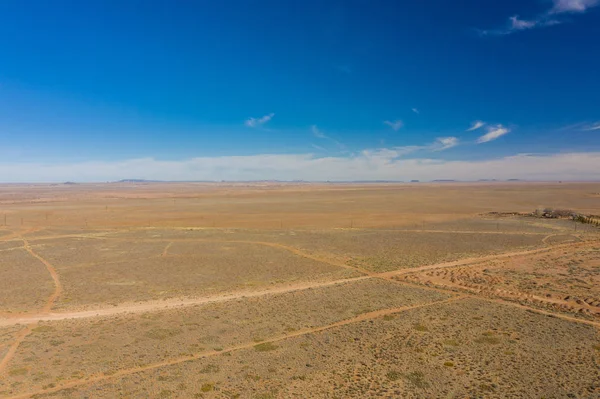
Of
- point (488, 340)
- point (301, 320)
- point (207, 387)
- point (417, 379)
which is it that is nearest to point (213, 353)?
point (207, 387)

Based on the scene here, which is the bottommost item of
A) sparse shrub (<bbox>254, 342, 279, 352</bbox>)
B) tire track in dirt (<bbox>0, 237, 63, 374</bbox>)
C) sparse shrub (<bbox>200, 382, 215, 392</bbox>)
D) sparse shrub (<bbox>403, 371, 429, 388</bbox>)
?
sparse shrub (<bbox>200, 382, 215, 392</bbox>)

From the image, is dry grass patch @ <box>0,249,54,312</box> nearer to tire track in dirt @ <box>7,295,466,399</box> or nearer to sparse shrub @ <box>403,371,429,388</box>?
tire track in dirt @ <box>7,295,466,399</box>

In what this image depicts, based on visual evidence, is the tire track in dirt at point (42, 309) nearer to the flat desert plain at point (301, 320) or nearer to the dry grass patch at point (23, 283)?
the flat desert plain at point (301, 320)

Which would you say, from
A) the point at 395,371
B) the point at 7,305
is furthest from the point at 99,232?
the point at 395,371

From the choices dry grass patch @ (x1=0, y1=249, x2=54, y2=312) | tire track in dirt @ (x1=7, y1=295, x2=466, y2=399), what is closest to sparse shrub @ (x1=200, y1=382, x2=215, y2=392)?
tire track in dirt @ (x1=7, y1=295, x2=466, y2=399)

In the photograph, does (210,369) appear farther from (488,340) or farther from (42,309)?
(42,309)

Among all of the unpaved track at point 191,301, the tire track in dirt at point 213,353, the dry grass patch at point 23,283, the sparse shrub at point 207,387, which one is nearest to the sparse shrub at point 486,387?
the tire track in dirt at point 213,353

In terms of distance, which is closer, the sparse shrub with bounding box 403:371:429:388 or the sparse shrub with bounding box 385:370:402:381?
the sparse shrub with bounding box 403:371:429:388

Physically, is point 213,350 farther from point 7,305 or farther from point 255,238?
point 255,238
